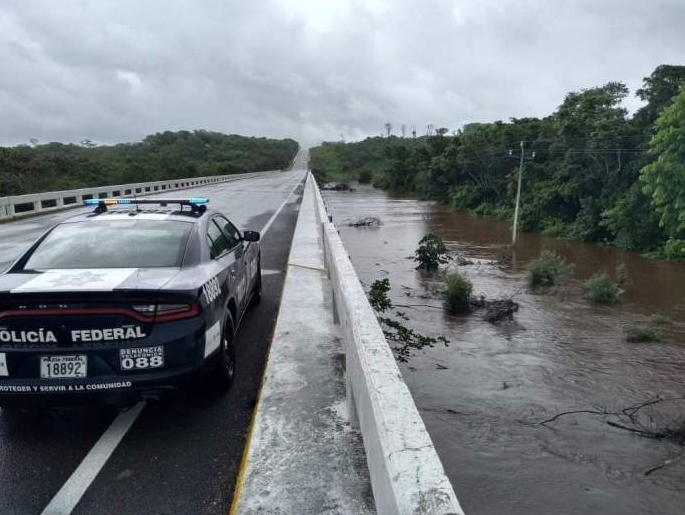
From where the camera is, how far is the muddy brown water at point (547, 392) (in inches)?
280

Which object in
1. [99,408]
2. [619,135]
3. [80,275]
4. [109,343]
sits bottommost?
[99,408]

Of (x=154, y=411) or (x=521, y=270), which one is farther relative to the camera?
(x=521, y=270)

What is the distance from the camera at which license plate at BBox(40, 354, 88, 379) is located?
339 cm

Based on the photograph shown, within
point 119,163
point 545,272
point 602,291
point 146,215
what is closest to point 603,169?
point 545,272

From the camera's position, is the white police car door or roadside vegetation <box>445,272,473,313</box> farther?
roadside vegetation <box>445,272,473,313</box>

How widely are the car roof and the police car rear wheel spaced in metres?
1.11

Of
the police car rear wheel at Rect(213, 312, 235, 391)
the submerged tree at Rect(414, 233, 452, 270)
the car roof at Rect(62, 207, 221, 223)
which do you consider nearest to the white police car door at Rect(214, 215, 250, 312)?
the car roof at Rect(62, 207, 221, 223)

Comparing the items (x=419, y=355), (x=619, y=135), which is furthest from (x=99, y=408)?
(x=619, y=135)

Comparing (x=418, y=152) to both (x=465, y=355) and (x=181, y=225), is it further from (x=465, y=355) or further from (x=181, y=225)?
(x=181, y=225)

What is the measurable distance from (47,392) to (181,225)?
190 centimetres

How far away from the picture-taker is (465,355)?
1230 cm

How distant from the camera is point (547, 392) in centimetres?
1039

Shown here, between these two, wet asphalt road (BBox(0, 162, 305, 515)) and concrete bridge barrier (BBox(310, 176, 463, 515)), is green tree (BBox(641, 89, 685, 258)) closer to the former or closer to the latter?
wet asphalt road (BBox(0, 162, 305, 515))

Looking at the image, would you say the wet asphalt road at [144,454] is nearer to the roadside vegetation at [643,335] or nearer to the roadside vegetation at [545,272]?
the roadside vegetation at [643,335]
